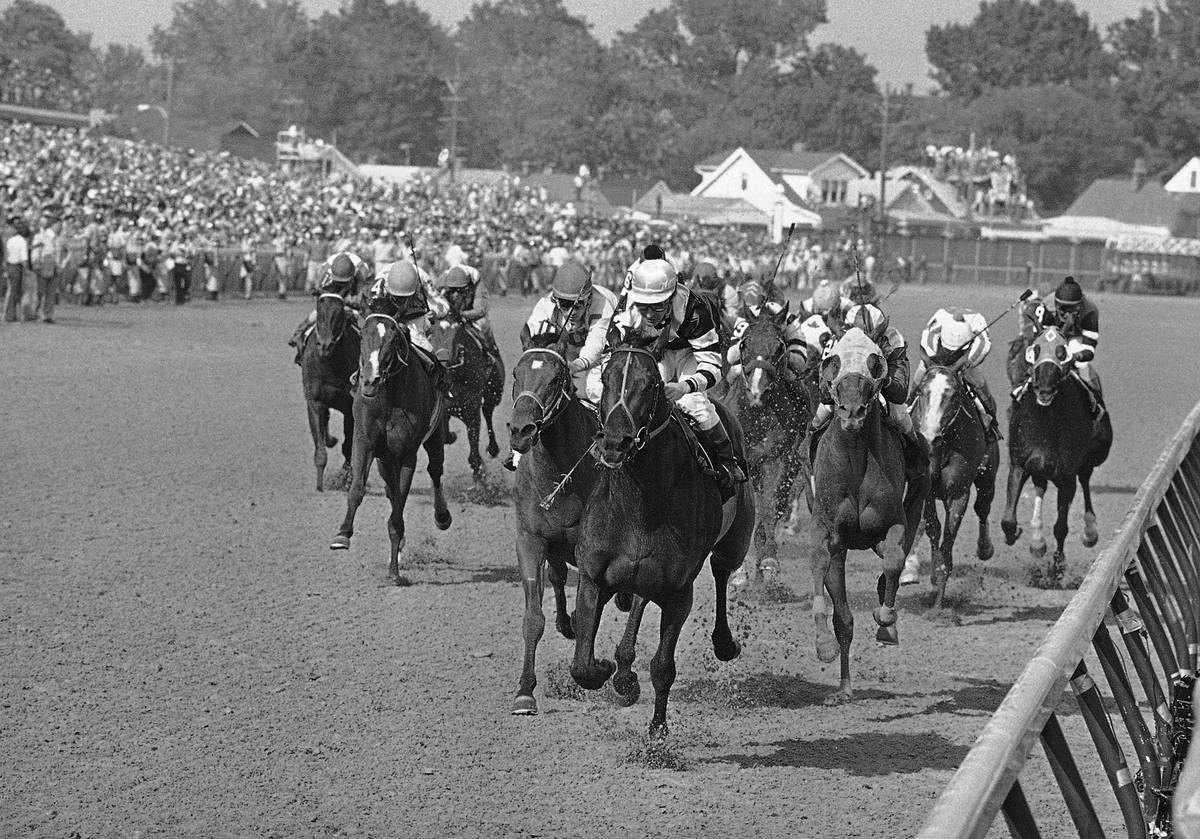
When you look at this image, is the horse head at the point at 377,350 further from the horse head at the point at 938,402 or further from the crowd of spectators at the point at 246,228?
the crowd of spectators at the point at 246,228

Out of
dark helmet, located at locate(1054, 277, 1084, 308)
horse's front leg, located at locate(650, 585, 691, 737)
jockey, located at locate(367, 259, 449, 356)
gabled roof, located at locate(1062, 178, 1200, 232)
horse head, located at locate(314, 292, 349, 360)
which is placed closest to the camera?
horse's front leg, located at locate(650, 585, 691, 737)

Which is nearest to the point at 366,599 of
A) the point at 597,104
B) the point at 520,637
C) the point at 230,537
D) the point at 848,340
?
the point at 520,637

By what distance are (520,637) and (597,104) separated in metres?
127

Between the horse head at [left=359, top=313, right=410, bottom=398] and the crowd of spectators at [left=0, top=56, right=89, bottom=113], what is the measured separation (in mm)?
56732

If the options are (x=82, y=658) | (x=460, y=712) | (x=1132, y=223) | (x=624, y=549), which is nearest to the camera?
(x=624, y=549)

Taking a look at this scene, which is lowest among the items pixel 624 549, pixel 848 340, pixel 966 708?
pixel 966 708

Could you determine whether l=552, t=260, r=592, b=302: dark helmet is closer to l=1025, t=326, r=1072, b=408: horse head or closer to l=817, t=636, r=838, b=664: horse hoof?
l=817, t=636, r=838, b=664: horse hoof

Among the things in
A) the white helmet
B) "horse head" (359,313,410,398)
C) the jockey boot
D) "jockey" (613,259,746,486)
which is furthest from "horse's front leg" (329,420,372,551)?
the white helmet

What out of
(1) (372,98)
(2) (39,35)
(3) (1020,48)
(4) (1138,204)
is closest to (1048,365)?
(4) (1138,204)

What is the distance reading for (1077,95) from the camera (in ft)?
454

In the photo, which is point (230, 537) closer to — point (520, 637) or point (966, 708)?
point (520, 637)

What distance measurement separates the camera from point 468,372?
15.7 m

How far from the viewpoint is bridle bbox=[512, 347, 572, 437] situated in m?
8.27

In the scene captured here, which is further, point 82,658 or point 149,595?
point 149,595
